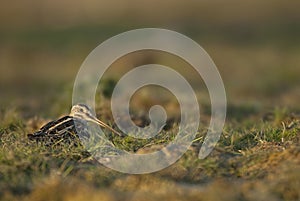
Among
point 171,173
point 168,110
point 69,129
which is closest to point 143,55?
point 168,110

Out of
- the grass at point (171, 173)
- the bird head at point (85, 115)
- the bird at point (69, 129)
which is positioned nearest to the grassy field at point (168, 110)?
the grass at point (171, 173)

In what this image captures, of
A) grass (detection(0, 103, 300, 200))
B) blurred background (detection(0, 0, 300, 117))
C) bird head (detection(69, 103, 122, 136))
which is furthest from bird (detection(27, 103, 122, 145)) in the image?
blurred background (detection(0, 0, 300, 117))

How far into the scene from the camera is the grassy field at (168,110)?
5426mm

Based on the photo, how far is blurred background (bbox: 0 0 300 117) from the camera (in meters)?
13.9

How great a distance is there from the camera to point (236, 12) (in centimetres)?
3281

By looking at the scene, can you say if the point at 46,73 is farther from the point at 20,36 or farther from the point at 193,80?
the point at 20,36

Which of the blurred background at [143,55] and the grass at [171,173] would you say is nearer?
the grass at [171,173]

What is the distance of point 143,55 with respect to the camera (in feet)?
62.2

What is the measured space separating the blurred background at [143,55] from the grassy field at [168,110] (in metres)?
0.04

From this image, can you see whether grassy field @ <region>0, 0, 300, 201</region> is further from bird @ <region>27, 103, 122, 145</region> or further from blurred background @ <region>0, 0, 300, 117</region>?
bird @ <region>27, 103, 122, 145</region>

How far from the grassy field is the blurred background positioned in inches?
1.7

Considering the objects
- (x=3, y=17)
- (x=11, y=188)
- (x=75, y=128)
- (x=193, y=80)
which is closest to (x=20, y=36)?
(x=3, y=17)

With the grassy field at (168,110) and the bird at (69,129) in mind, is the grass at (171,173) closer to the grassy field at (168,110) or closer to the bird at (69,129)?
the grassy field at (168,110)

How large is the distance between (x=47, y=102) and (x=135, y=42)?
7798mm
